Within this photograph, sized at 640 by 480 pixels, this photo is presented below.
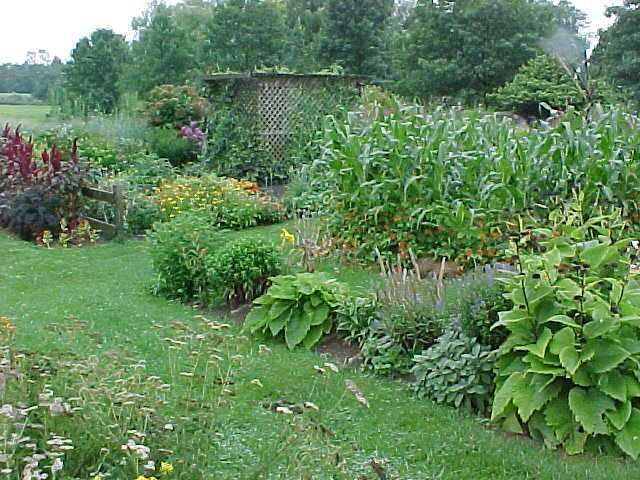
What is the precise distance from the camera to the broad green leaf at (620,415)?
3.65 m

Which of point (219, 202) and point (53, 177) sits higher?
point (53, 177)

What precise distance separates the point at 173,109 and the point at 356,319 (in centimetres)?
1311

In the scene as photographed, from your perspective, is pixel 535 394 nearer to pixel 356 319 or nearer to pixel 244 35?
pixel 356 319

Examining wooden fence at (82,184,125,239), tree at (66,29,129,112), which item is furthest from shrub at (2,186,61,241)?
tree at (66,29,129,112)

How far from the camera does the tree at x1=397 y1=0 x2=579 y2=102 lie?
2678cm

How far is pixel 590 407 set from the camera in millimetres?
3691

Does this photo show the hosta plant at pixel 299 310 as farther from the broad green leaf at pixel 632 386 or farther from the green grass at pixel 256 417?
the broad green leaf at pixel 632 386

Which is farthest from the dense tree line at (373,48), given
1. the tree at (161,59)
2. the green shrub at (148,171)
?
the green shrub at (148,171)

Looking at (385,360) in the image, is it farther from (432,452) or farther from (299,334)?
(432,452)

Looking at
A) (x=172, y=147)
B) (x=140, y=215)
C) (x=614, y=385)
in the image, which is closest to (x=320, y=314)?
(x=614, y=385)

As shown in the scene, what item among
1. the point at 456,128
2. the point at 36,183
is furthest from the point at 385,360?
the point at 36,183

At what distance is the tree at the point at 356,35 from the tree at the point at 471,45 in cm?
276

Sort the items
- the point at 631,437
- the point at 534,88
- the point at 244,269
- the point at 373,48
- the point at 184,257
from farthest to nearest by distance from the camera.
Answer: the point at 373,48 < the point at 534,88 < the point at 184,257 < the point at 244,269 < the point at 631,437

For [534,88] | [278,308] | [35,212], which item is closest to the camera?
[278,308]
